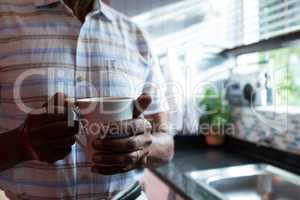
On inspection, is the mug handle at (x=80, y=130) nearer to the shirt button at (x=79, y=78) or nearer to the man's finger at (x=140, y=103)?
the man's finger at (x=140, y=103)

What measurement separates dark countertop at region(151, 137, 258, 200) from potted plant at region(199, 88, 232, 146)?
77 mm

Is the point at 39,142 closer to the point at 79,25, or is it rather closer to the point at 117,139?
the point at 117,139

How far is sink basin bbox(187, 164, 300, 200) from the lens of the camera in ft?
4.27

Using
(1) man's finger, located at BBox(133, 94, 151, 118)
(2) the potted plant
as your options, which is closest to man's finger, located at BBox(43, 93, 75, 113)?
(1) man's finger, located at BBox(133, 94, 151, 118)

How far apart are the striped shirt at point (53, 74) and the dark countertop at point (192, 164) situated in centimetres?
38

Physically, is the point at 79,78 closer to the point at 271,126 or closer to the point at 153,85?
the point at 153,85

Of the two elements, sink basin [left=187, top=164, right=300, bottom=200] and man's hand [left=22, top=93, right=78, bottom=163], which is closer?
man's hand [left=22, top=93, right=78, bottom=163]

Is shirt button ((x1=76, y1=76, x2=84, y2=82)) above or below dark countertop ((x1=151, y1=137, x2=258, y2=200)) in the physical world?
above

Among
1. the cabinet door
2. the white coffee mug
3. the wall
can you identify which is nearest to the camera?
the white coffee mug

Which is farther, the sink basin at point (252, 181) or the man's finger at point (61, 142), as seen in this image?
the sink basin at point (252, 181)

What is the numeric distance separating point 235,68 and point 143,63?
1.17m

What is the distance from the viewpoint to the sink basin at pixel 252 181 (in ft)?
4.27

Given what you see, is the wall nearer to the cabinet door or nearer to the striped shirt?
the cabinet door

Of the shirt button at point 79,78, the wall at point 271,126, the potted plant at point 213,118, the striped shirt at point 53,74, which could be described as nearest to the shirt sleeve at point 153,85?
the striped shirt at point 53,74
